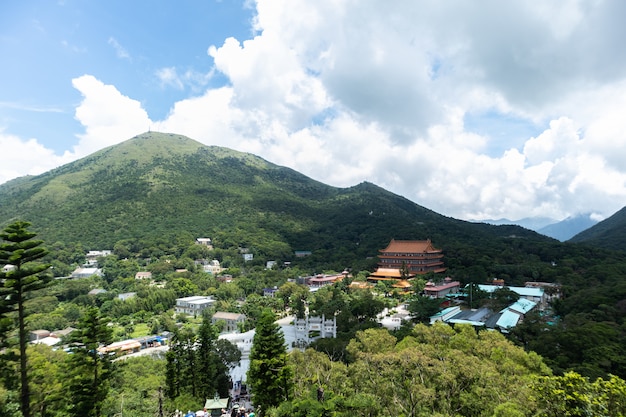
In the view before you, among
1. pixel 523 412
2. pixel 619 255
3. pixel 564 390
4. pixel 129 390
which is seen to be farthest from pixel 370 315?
pixel 619 255

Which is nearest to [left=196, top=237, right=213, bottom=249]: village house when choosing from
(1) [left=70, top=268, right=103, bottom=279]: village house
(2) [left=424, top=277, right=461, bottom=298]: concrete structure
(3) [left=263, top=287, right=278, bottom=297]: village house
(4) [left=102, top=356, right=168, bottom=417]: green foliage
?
(1) [left=70, top=268, right=103, bottom=279]: village house

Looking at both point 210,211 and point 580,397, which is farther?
point 210,211

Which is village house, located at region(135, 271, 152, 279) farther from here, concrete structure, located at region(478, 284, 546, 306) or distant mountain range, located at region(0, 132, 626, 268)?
concrete structure, located at region(478, 284, 546, 306)

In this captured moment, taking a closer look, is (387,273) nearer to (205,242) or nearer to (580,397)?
(580,397)

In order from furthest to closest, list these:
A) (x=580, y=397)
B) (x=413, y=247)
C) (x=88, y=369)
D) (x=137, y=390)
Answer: (x=413, y=247)
(x=137, y=390)
(x=88, y=369)
(x=580, y=397)

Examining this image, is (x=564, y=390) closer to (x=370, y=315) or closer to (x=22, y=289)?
(x=22, y=289)

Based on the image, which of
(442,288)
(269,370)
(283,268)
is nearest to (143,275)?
(283,268)

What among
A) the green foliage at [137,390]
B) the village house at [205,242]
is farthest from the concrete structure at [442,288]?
the village house at [205,242]
